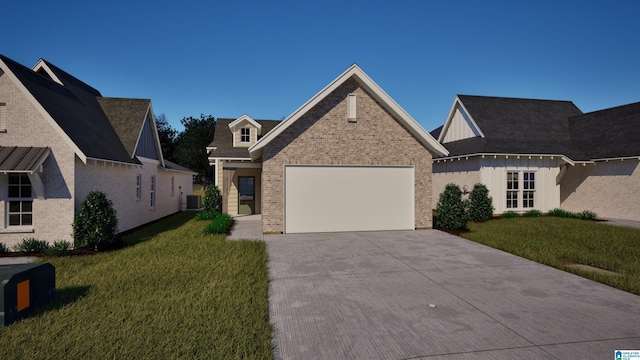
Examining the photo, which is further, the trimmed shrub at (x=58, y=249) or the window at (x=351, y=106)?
the window at (x=351, y=106)

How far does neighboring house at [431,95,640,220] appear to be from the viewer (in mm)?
16984

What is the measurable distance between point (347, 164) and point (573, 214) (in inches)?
529

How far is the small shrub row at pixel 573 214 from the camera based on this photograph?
1680 centimetres

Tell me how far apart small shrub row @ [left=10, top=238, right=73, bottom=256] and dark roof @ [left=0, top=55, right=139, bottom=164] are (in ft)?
Answer: 9.38

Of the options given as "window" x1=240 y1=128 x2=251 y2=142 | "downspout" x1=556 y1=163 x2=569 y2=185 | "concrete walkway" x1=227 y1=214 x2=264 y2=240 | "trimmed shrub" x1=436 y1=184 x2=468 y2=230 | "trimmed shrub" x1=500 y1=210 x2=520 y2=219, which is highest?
"window" x1=240 y1=128 x2=251 y2=142

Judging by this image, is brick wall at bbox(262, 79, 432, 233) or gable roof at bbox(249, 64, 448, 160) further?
brick wall at bbox(262, 79, 432, 233)

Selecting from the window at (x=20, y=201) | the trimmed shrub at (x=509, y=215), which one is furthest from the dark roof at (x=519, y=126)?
Answer: the window at (x=20, y=201)

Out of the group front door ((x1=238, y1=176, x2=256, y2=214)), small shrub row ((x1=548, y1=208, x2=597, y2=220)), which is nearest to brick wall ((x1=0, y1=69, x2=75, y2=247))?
front door ((x1=238, y1=176, x2=256, y2=214))

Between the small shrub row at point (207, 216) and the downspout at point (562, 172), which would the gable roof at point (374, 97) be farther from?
the downspout at point (562, 172)

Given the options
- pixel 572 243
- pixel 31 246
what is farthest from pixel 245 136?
pixel 572 243

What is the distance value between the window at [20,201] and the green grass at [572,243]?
583 inches

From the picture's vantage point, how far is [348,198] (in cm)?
1334

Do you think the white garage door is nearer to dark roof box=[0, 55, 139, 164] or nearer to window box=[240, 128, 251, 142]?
dark roof box=[0, 55, 139, 164]

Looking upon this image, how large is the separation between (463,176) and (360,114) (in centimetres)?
937
